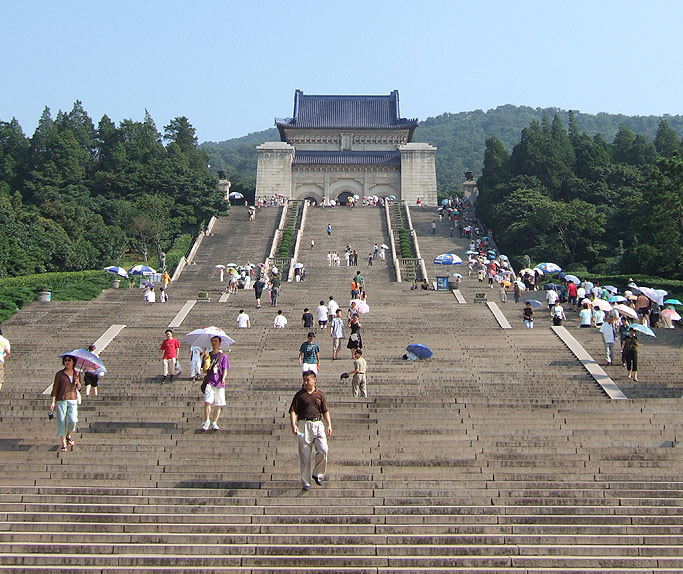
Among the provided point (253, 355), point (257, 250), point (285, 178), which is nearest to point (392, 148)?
point (285, 178)

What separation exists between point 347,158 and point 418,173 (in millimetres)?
4631

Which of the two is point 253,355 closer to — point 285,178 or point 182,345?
point 182,345

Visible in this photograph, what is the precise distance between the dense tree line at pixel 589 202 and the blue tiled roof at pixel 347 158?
6.98m

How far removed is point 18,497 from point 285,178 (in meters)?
47.7

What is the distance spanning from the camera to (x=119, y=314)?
23.3m

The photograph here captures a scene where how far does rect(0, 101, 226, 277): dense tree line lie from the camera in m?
32.5

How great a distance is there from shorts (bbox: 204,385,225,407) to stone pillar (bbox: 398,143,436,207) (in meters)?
45.3

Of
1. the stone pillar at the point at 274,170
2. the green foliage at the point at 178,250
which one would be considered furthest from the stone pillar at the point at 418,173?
the green foliage at the point at 178,250

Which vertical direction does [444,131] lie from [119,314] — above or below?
above

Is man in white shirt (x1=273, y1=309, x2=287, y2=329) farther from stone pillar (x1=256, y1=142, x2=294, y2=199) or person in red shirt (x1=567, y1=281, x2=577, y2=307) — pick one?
stone pillar (x1=256, y1=142, x2=294, y2=199)

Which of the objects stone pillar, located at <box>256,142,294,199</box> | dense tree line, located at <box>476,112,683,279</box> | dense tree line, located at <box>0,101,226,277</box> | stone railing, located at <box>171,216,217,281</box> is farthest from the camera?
stone pillar, located at <box>256,142,294,199</box>

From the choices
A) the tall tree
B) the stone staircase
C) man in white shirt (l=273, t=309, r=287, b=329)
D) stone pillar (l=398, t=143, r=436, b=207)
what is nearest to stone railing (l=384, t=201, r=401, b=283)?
stone pillar (l=398, t=143, r=436, b=207)

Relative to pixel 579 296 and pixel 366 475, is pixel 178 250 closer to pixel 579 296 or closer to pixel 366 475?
pixel 579 296

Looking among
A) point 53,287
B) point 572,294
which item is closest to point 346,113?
point 53,287
